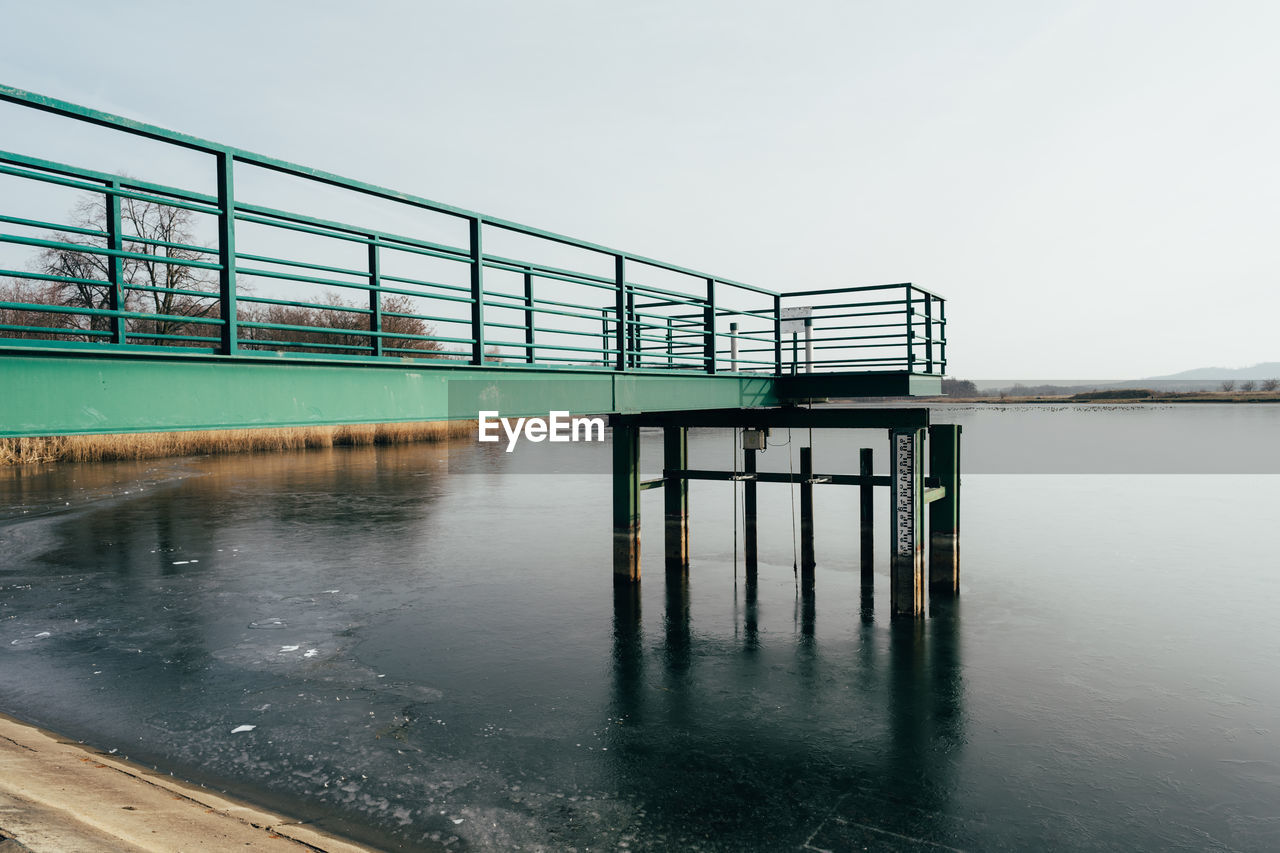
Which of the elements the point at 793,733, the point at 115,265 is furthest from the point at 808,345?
the point at 115,265

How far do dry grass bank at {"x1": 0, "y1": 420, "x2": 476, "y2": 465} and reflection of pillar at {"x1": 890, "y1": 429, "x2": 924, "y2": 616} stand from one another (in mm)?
22047

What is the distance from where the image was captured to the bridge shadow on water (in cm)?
824

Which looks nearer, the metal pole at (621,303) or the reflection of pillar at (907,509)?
the metal pole at (621,303)

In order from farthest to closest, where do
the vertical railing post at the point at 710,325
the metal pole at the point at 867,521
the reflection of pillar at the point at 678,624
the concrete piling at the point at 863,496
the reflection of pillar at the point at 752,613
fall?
the metal pole at the point at 867,521 → the concrete piling at the point at 863,496 → the reflection of pillar at the point at 752,613 → the vertical railing post at the point at 710,325 → the reflection of pillar at the point at 678,624

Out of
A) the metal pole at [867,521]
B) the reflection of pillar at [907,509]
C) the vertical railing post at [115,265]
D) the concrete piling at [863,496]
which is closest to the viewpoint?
the vertical railing post at [115,265]

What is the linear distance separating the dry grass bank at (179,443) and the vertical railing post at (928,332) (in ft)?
70.6

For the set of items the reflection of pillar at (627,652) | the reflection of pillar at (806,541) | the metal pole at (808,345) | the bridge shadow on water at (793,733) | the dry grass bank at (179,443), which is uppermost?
the metal pole at (808,345)

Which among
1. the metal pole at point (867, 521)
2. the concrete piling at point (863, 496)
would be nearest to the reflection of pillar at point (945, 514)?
the concrete piling at point (863, 496)

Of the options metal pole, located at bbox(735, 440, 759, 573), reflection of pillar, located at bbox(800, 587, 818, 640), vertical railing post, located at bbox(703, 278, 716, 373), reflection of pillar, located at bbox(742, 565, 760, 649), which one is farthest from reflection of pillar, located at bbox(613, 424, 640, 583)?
reflection of pillar, located at bbox(800, 587, 818, 640)

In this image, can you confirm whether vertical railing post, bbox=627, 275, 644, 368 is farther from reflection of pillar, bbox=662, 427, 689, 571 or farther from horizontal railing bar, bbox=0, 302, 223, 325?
horizontal railing bar, bbox=0, 302, 223, 325

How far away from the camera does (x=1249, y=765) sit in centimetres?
973

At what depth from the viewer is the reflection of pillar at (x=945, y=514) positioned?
16.4 meters

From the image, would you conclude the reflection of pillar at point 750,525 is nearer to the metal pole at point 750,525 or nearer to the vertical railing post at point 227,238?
the metal pole at point 750,525

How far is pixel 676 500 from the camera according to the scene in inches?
744
